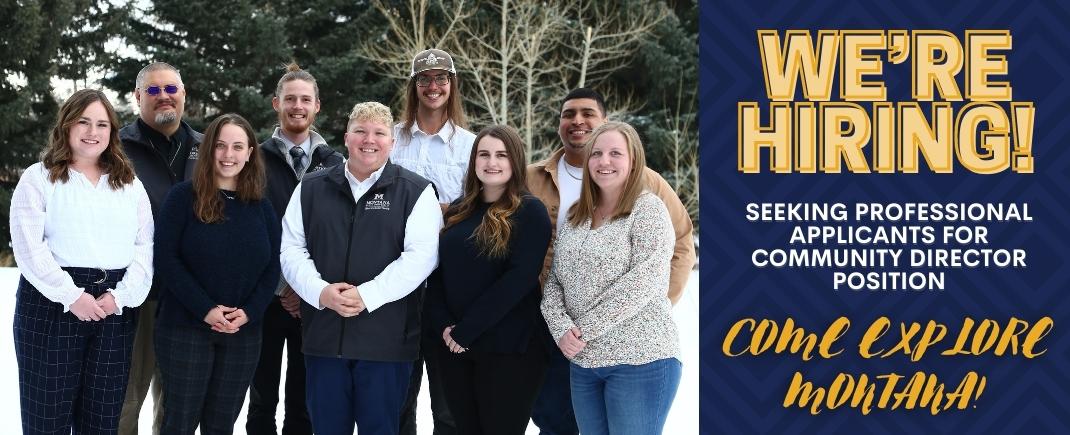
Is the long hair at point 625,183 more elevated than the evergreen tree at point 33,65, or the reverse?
the evergreen tree at point 33,65

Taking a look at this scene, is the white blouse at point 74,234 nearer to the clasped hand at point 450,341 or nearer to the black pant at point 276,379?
the black pant at point 276,379

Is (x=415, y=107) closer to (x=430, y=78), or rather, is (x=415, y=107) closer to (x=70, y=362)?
(x=430, y=78)

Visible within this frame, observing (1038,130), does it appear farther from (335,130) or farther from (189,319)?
(335,130)

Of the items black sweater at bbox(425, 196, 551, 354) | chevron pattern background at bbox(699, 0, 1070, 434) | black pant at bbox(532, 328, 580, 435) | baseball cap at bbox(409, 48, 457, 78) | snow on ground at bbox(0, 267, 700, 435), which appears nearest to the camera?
chevron pattern background at bbox(699, 0, 1070, 434)

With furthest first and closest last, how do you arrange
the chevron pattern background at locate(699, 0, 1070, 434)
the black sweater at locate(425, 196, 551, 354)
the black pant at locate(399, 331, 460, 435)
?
1. the black pant at locate(399, 331, 460, 435)
2. the black sweater at locate(425, 196, 551, 354)
3. the chevron pattern background at locate(699, 0, 1070, 434)

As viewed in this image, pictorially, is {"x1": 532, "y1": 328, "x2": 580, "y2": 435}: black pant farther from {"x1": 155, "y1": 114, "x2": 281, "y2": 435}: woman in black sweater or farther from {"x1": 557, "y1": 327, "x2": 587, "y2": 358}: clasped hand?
{"x1": 155, "y1": 114, "x2": 281, "y2": 435}: woman in black sweater

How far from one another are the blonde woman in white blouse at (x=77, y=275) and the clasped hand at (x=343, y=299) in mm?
782

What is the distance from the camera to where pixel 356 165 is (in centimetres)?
393

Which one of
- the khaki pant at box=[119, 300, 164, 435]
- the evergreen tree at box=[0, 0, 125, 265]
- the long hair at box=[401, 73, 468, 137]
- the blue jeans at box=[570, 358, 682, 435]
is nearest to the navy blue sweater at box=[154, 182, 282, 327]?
the khaki pant at box=[119, 300, 164, 435]

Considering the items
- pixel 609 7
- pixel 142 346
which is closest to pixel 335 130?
pixel 609 7

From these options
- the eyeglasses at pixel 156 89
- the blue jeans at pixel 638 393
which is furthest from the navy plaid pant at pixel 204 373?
the blue jeans at pixel 638 393

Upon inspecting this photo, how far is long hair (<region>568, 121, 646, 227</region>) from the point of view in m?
3.55

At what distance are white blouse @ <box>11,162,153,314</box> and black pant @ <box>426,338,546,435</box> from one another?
4.13 ft

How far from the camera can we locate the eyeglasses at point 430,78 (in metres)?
4.45
